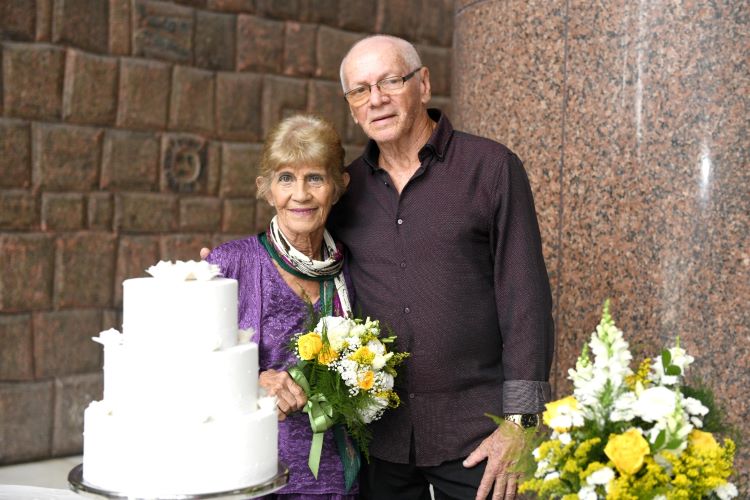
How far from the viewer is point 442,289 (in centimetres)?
292

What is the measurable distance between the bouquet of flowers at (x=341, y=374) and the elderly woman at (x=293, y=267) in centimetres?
10

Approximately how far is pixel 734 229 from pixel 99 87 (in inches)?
152

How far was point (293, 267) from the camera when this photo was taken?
2.91 metres

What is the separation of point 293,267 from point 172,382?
0.73 m

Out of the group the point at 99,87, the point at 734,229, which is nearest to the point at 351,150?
the point at 99,87

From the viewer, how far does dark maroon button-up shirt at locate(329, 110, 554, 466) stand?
2.85 metres

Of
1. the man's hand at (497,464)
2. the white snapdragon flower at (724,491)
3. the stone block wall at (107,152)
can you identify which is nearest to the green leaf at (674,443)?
the white snapdragon flower at (724,491)

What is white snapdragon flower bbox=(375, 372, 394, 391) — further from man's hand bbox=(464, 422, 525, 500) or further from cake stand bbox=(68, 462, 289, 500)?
cake stand bbox=(68, 462, 289, 500)

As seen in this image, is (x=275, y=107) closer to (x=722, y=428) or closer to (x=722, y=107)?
(x=722, y=107)

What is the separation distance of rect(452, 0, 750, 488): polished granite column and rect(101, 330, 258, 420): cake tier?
1625mm

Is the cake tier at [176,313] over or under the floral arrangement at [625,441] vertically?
over

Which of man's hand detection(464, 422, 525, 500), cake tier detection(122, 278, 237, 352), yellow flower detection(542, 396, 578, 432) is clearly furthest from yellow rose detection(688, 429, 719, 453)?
cake tier detection(122, 278, 237, 352)

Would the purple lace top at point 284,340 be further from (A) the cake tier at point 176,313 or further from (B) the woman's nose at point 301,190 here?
(A) the cake tier at point 176,313

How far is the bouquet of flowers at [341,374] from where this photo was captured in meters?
2.69
